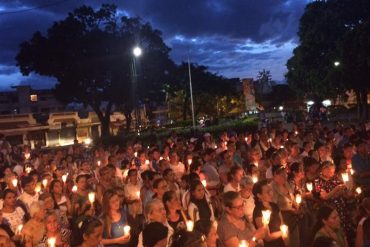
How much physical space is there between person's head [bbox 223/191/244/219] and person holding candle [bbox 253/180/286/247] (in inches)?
18.1

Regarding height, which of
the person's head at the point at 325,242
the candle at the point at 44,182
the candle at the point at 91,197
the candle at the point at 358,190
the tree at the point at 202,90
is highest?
the tree at the point at 202,90

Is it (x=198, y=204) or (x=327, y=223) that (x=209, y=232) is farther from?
(x=198, y=204)

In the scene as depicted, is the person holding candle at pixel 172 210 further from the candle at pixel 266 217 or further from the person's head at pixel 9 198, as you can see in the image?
the person's head at pixel 9 198

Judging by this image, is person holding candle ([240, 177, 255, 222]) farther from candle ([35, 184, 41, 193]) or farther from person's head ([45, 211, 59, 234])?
candle ([35, 184, 41, 193])

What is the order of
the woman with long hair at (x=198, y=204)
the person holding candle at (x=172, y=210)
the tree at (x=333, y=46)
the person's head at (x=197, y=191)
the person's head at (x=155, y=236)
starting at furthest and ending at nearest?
the tree at (x=333, y=46) < the person's head at (x=197, y=191) < the woman with long hair at (x=198, y=204) < the person holding candle at (x=172, y=210) < the person's head at (x=155, y=236)

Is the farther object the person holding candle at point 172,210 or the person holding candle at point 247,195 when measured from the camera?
the person holding candle at point 247,195

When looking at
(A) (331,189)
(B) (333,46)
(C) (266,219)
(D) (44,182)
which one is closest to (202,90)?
(B) (333,46)

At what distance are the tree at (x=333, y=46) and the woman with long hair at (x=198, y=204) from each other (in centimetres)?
2665

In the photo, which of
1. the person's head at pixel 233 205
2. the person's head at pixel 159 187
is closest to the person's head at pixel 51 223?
the person's head at pixel 159 187

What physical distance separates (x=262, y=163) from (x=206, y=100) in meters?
44.8

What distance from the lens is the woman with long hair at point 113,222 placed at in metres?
5.79

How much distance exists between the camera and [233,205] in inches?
203

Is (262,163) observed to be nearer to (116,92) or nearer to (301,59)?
(116,92)

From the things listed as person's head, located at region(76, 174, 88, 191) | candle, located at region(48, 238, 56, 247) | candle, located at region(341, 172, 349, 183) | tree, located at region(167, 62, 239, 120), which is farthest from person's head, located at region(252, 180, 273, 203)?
tree, located at region(167, 62, 239, 120)
